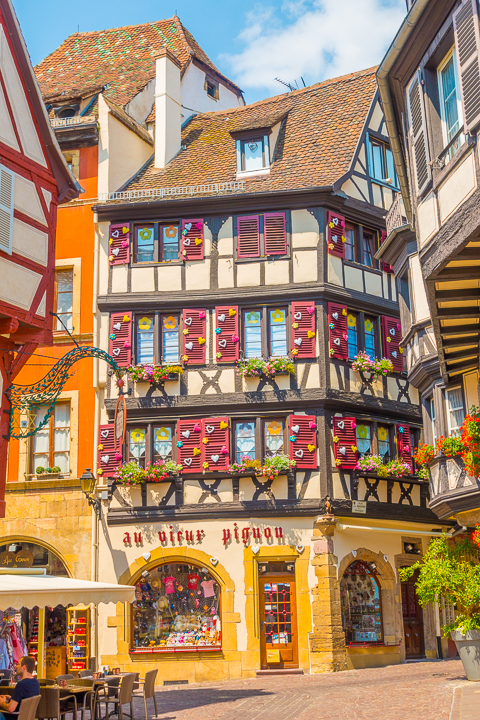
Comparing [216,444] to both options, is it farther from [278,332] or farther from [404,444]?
[404,444]

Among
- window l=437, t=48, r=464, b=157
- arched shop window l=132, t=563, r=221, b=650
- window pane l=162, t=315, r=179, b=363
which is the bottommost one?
arched shop window l=132, t=563, r=221, b=650

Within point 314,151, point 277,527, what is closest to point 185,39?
point 314,151

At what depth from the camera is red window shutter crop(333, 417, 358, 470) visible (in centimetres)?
2011

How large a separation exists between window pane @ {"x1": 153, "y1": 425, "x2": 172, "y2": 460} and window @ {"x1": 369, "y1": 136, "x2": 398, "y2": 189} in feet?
27.3

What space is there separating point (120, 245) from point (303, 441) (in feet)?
21.6

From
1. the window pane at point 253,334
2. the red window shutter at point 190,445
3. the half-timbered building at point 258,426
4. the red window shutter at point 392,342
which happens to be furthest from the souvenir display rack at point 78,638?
the red window shutter at point 392,342

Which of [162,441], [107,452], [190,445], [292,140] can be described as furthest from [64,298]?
[292,140]

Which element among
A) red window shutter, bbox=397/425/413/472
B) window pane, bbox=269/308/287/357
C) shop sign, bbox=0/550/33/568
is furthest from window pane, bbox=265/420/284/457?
shop sign, bbox=0/550/33/568

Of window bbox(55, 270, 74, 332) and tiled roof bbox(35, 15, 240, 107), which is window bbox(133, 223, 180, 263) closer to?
window bbox(55, 270, 74, 332)

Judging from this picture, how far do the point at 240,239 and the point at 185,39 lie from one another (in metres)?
11.0

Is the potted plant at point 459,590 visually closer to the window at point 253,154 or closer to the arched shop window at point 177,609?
the arched shop window at point 177,609

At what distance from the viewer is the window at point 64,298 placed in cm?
2209

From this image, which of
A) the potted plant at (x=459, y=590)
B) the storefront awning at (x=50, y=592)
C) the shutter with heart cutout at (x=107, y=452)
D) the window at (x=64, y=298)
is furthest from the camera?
the window at (x=64, y=298)

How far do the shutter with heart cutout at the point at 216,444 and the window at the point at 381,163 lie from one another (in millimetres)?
7603
